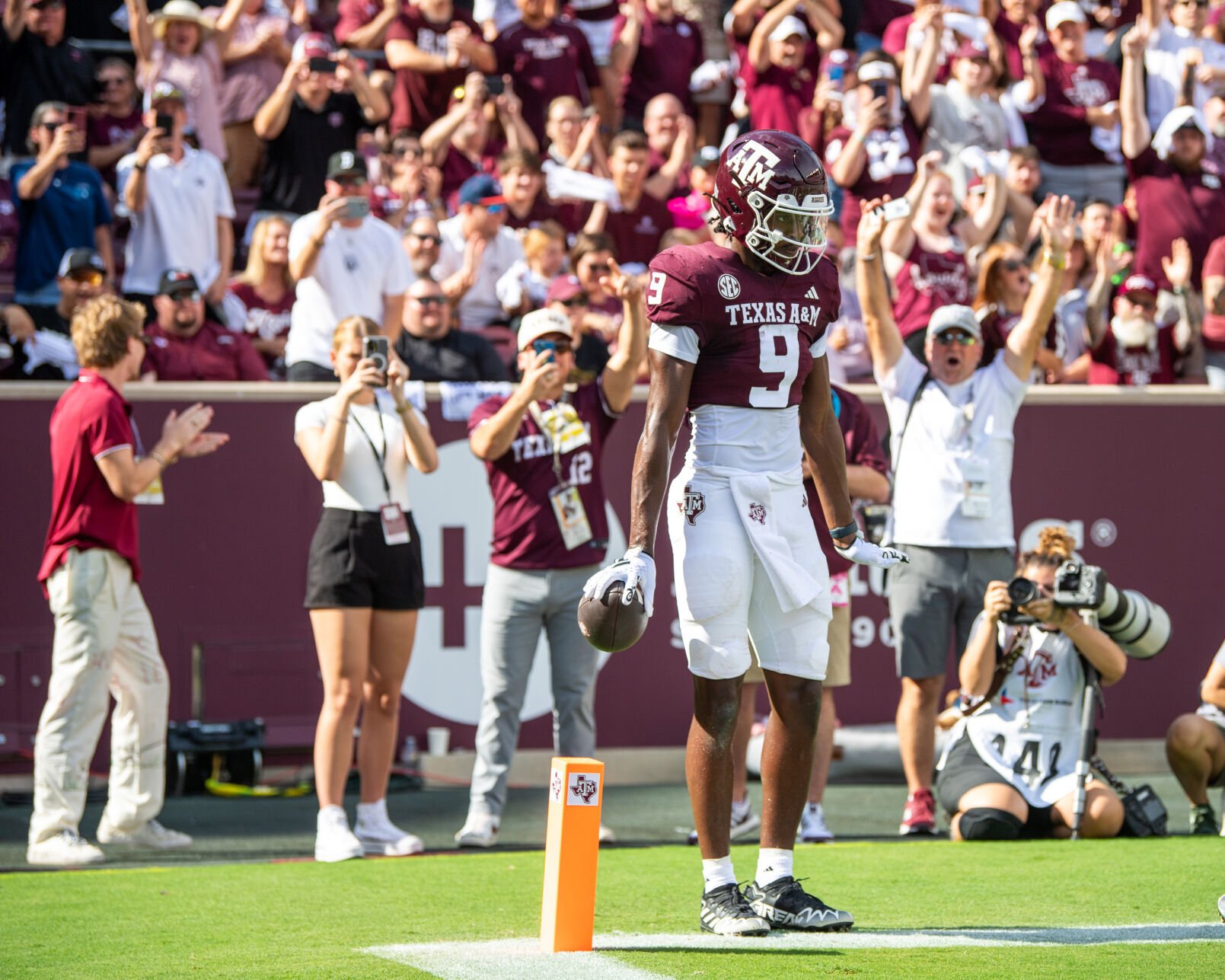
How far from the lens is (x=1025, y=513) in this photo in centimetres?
1008

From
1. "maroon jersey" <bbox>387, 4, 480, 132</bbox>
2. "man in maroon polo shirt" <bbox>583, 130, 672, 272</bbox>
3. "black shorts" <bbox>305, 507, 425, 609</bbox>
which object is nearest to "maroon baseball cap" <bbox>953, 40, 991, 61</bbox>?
"man in maroon polo shirt" <bbox>583, 130, 672, 272</bbox>

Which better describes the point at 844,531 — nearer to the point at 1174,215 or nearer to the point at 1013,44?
the point at 1174,215

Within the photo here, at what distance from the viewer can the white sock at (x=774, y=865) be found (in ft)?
16.1

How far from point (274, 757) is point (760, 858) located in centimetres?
494

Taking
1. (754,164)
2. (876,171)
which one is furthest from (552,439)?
(876,171)

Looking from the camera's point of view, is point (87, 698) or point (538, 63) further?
point (538, 63)

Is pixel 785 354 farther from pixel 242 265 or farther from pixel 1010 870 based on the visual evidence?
pixel 242 265

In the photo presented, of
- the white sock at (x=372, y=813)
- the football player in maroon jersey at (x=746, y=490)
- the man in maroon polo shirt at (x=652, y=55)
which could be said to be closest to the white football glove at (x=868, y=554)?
the football player in maroon jersey at (x=746, y=490)

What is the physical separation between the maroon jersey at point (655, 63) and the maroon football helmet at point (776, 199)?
919cm

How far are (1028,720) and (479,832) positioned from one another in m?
2.44

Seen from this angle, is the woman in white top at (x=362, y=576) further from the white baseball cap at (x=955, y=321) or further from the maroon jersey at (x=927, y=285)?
the maroon jersey at (x=927, y=285)

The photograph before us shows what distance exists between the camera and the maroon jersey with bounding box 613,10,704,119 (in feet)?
45.7

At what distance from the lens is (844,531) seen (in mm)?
5230

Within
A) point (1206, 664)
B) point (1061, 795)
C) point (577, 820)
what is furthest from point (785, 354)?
point (1206, 664)
